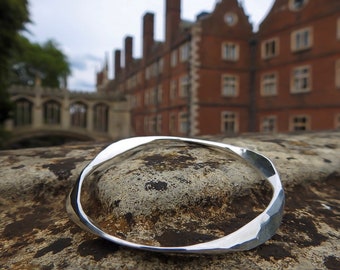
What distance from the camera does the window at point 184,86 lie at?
74.1 feet

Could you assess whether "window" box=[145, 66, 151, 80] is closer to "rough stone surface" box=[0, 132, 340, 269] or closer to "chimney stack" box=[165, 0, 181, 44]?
"chimney stack" box=[165, 0, 181, 44]

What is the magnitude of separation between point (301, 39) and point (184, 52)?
26.6 feet

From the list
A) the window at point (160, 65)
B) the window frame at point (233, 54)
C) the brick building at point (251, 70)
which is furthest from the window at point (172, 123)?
the window frame at point (233, 54)

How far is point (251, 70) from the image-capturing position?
22.7 metres

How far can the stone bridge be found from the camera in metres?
29.4

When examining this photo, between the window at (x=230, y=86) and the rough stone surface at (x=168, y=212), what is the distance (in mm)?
21234

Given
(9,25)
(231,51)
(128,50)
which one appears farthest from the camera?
(128,50)

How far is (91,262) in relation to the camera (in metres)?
0.98

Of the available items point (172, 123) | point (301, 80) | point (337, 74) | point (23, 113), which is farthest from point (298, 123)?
point (23, 113)

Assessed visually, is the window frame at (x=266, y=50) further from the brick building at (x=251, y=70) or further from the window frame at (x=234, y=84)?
the window frame at (x=234, y=84)

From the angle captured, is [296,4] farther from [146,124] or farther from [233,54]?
[146,124]

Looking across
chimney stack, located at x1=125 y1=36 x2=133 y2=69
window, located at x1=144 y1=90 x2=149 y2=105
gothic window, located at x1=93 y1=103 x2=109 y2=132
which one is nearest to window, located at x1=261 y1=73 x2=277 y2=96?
window, located at x1=144 y1=90 x2=149 y2=105

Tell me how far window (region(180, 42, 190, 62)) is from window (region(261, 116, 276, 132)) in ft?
23.3

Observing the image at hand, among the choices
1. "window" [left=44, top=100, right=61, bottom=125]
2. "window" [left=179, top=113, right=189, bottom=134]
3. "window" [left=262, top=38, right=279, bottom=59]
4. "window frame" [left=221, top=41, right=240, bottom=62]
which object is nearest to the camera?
"window" [left=262, top=38, right=279, bottom=59]
